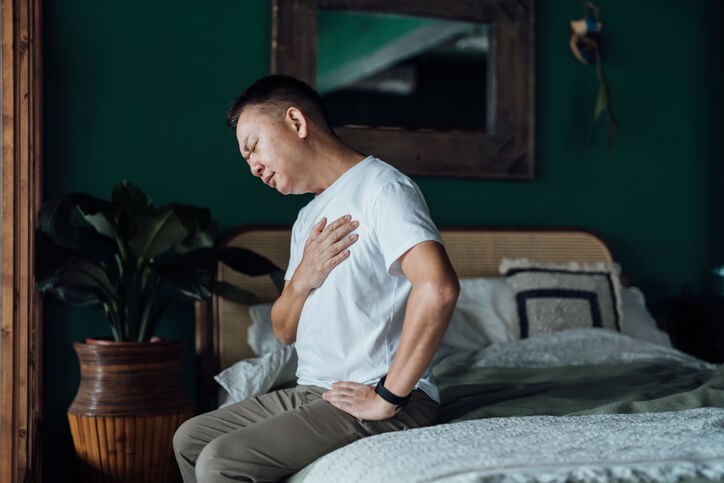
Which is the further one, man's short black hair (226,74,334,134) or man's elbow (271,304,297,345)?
man's elbow (271,304,297,345)

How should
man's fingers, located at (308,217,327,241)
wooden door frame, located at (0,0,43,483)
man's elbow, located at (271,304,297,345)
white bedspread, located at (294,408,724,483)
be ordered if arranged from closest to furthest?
1. white bedspread, located at (294,408,724,483)
2. man's fingers, located at (308,217,327,241)
3. man's elbow, located at (271,304,297,345)
4. wooden door frame, located at (0,0,43,483)

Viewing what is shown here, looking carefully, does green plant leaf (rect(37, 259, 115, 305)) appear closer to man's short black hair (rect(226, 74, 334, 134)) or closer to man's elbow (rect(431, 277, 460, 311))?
man's short black hair (rect(226, 74, 334, 134))

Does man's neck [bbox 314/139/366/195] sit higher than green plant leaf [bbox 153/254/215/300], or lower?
higher

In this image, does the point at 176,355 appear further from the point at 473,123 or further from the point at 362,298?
the point at 473,123

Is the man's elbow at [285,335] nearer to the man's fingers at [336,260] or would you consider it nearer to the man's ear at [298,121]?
the man's fingers at [336,260]

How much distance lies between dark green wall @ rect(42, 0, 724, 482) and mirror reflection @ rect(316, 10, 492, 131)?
0.95 ft

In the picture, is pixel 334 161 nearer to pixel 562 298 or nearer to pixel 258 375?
pixel 258 375

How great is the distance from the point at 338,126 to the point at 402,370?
2266 mm

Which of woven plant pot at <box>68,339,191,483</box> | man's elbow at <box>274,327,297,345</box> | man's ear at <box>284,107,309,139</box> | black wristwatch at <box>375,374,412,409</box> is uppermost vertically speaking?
man's ear at <box>284,107,309,139</box>

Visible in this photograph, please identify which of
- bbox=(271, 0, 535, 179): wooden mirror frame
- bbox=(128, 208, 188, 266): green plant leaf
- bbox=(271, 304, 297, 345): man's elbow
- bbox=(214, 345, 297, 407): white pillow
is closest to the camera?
bbox=(271, 304, 297, 345): man's elbow

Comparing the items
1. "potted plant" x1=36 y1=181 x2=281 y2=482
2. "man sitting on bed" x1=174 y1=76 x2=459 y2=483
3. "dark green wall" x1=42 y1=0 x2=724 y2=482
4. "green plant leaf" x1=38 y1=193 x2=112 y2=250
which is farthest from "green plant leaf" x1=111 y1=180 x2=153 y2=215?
"man sitting on bed" x1=174 y1=76 x2=459 y2=483

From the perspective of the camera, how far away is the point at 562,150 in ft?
13.6

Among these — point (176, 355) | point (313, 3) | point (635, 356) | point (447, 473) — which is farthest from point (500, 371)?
point (313, 3)

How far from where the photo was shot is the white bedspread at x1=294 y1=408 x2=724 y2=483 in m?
1.41
